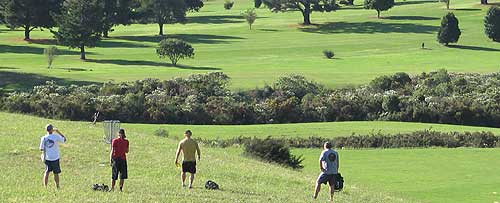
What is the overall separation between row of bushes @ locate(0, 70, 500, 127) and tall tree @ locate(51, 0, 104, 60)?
67.2 feet

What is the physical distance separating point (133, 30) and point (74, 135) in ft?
A: 295

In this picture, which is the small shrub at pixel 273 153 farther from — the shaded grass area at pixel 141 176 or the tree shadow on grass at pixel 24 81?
the tree shadow on grass at pixel 24 81

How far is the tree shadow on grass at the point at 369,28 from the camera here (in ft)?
406

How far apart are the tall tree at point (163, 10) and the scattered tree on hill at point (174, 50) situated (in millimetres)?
25841

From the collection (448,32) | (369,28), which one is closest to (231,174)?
(448,32)

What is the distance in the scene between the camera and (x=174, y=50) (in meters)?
94.6

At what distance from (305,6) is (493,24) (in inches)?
1034

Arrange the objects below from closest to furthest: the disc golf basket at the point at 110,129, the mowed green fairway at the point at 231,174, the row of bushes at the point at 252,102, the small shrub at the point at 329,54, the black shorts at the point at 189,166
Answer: the mowed green fairway at the point at 231,174 → the black shorts at the point at 189,166 → the disc golf basket at the point at 110,129 → the row of bushes at the point at 252,102 → the small shrub at the point at 329,54

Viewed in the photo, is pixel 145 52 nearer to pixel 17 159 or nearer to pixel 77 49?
pixel 77 49

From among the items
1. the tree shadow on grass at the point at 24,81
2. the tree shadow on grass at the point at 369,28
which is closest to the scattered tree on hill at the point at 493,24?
the tree shadow on grass at the point at 369,28

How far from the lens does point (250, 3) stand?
181 metres

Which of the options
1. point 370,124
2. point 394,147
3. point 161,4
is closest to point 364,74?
point 370,124

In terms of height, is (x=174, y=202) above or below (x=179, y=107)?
above

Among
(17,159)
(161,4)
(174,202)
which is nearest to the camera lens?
(174,202)
